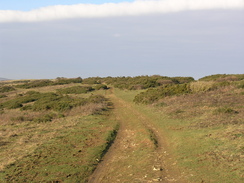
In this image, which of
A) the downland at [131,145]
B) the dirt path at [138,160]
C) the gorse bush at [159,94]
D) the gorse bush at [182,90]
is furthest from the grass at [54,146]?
the gorse bush at [182,90]

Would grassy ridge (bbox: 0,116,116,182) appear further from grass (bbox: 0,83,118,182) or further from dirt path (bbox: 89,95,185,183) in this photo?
dirt path (bbox: 89,95,185,183)

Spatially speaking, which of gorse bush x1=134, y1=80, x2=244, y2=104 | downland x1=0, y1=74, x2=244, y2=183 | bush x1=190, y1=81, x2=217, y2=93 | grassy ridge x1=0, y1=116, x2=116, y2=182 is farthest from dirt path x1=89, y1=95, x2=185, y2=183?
bush x1=190, y1=81, x2=217, y2=93

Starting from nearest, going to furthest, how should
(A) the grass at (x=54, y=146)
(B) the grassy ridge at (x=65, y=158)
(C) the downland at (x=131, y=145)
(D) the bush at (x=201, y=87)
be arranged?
(C) the downland at (x=131, y=145), (B) the grassy ridge at (x=65, y=158), (A) the grass at (x=54, y=146), (D) the bush at (x=201, y=87)

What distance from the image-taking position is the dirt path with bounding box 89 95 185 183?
8047mm

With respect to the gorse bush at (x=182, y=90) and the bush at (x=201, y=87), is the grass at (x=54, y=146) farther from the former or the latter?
the bush at (x=201, y=87)

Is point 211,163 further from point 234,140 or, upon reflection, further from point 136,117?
point 136,117

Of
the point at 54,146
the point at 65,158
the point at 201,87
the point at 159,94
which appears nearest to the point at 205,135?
the point at 65,158

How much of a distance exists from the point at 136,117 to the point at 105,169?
9.83 metres

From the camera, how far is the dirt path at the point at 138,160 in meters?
8.05

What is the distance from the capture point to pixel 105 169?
9008mm

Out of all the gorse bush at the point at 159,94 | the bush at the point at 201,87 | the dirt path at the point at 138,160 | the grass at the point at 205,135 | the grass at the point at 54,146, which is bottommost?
the grass at the point at 54,146

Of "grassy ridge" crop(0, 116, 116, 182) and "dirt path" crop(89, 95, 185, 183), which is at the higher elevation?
"dirt path" crop(89, 95, 185, 183)

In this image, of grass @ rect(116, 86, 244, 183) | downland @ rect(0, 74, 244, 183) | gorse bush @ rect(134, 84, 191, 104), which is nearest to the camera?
grass @ rect(116, 86, 244, 183)

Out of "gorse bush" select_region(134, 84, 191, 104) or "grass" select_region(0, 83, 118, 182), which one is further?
"gorse bush" select_region(134, 84, 191, 104)
